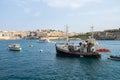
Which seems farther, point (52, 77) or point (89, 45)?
point (89, 45)

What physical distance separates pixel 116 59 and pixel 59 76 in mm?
28381

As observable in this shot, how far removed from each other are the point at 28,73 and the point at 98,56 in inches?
1190

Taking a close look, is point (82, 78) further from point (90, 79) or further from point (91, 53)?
point (91, 53)

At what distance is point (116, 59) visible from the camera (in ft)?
232

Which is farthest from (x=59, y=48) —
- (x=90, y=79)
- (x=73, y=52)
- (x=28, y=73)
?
(x=90, y=79)

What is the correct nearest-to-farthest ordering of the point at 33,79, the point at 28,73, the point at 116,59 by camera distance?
the point at 33,79
the point at 28,73
the point at 116,59

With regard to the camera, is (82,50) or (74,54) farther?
(74,54)

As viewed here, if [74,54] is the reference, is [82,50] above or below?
above

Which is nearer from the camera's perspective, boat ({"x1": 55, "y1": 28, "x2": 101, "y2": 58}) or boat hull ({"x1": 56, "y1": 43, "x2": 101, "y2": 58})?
boat hull ({"x1": 56, "y1": 43, "x2": 101, "y2": 58})

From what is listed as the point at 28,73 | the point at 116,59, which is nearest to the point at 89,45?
the point at 116,59

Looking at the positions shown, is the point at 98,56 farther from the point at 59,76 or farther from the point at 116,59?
the point at 59,76

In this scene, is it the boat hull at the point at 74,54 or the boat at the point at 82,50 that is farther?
the boat at the point at 82,50

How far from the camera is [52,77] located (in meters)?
46.1

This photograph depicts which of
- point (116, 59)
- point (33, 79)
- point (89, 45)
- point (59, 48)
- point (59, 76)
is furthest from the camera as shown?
point (59, 48)
